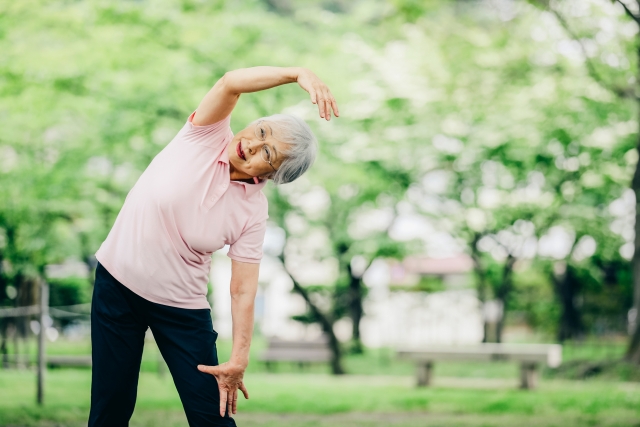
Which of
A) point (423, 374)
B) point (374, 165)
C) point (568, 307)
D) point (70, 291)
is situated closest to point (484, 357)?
point (423, 374)

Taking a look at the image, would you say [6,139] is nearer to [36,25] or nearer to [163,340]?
[36,25]

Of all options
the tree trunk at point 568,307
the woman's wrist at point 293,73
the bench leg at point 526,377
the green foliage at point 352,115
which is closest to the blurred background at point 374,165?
the green foliage at point 352,115

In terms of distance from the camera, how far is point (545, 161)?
11258mm

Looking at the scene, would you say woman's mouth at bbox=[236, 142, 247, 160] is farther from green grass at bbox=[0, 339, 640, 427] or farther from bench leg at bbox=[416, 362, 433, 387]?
bench leg at bbox=[416, 362, 433, 387]

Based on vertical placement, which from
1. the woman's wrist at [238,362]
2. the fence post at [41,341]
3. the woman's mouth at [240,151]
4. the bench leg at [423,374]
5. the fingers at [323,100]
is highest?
the fingers at [323,100]

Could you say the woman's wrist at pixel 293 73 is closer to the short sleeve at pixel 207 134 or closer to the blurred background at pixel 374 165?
the short sleeve at pixel 207 134

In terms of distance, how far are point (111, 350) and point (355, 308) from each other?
40.3 feet

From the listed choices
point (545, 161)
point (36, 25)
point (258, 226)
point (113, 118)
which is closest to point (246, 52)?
point (113, 118)

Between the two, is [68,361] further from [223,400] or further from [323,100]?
[323,100]

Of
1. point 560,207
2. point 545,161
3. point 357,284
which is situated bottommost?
point 357,284

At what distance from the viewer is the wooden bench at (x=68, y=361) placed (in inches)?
385

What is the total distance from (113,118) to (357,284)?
6.59 meters

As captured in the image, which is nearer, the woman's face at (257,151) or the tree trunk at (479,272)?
the woman's face at (257,151)

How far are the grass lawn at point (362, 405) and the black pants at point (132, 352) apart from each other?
2996 mm
